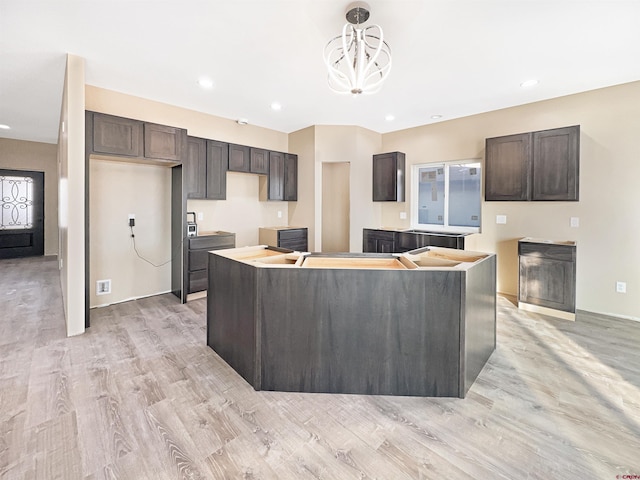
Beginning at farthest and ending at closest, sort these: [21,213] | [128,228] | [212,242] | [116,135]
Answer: [21,213], [212,242], [128,228], [116,135]

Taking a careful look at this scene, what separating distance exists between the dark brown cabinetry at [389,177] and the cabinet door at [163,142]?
3.38 meters

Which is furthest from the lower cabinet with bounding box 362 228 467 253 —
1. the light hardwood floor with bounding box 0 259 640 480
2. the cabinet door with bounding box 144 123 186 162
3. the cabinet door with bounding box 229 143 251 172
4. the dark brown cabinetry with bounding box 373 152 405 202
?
the cabinet door with bounding box 144 123 186 162

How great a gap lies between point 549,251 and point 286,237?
12.5 ft

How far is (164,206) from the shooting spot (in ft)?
15.1

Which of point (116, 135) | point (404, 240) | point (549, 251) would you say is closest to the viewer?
point (116, 135)

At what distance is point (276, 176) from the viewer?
559 centimetres

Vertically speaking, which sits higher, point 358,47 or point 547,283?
point 358,47

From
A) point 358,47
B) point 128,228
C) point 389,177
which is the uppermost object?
point 358,47

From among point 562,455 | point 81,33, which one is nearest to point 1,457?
point 562,455

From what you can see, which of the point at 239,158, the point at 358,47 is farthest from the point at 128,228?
the point at 358,47

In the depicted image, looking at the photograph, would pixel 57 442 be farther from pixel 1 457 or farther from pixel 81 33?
pixel 81 33

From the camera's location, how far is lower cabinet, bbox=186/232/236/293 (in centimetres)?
431

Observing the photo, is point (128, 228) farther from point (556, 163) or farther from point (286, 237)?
point (556, 163)

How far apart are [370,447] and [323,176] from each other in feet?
17.2
